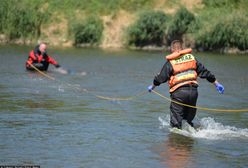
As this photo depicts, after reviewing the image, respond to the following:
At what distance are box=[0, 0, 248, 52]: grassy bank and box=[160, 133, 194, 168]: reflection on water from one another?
39.3 m

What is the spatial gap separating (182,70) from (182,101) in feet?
2.30

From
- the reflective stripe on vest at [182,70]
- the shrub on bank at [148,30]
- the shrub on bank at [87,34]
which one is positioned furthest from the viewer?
the shrub on bank at [87,34]

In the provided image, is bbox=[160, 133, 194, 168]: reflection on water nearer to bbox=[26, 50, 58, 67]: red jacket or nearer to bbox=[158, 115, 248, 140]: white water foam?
bbox=[158, 115, 248, 140]: white water foam

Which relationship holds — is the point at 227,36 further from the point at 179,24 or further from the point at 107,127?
the point at 107,127

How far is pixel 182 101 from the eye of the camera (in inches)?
573

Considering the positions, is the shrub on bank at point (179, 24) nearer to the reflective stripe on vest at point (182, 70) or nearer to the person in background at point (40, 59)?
the person in background at point (40, 59)

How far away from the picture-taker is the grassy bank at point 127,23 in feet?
175

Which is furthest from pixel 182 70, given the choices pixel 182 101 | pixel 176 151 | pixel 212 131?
pixel 176 151

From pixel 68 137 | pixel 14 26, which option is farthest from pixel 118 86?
pixel 14 26

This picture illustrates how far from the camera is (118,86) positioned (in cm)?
2561

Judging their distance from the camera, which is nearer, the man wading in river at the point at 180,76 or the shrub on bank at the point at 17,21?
the man wading in river at the point at 180,76

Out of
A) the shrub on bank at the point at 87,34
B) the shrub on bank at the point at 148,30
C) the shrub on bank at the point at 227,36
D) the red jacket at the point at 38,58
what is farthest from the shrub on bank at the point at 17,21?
the red jacket at the point at 38,58

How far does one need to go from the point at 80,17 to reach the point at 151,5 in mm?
7301

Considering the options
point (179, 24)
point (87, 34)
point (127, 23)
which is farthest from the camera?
point (127, 23)
